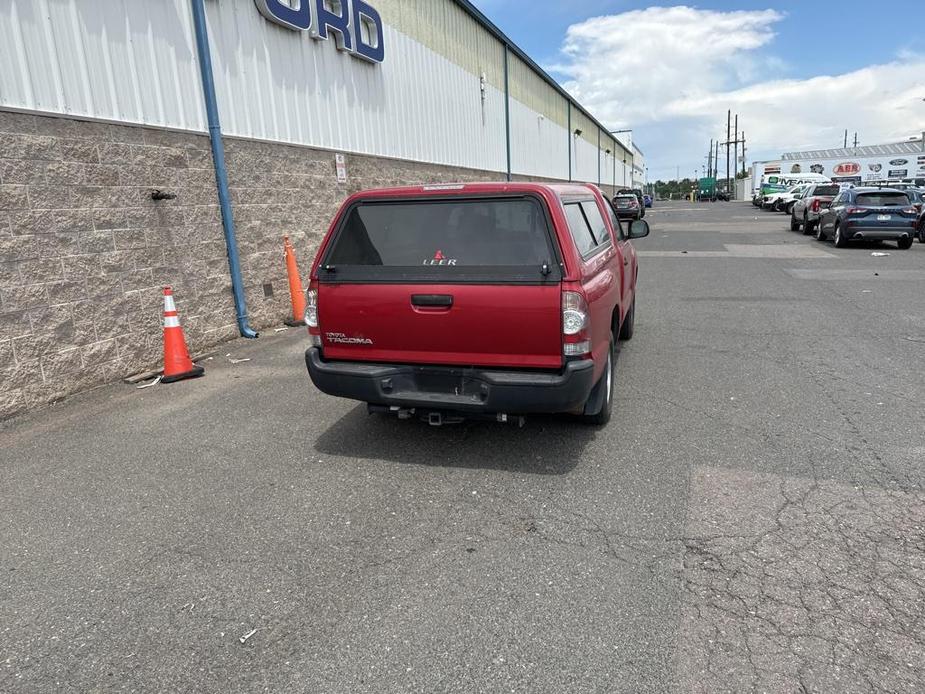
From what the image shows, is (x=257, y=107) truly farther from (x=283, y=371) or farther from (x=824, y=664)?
(x=824, y=664)

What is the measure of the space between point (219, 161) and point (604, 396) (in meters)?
5.83

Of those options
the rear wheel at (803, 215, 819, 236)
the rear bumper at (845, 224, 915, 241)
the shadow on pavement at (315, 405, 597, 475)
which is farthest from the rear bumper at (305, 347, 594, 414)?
the rear wheel at (803, 215, 819, 236)

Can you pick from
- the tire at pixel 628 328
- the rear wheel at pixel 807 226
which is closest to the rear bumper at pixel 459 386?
the tire at pixel 628 328

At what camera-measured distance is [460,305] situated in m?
3.97

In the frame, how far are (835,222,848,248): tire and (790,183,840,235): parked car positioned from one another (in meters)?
2.66

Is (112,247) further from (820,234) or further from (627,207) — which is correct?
(627,207)

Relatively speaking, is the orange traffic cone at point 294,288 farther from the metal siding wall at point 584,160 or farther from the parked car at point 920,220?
the metal siding wall at point 584,160

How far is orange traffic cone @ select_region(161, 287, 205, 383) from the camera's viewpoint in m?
6.55

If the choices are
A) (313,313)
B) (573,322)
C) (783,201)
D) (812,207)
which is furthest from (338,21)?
(783,201)

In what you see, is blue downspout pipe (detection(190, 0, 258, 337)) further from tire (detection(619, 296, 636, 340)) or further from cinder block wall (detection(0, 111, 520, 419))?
tire (detection(619, 296, 636, 340))

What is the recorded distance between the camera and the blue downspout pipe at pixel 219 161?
25.2 feet

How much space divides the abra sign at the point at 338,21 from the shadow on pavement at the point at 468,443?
265 inches

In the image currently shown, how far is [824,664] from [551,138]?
3088 cm

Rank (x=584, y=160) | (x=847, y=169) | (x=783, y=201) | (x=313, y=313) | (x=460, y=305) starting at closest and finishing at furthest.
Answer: (x=460, y=305), (x=313, y=313), (x=584, y=160), (x=783, y=201), (x=847, y=169)
